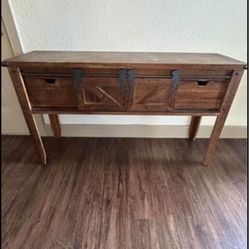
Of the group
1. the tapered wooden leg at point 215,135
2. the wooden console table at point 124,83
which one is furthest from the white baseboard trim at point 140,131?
the wooden console table at point 124,83

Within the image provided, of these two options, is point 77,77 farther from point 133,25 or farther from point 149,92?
point 133,25

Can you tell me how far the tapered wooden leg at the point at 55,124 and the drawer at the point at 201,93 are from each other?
40.2 inches

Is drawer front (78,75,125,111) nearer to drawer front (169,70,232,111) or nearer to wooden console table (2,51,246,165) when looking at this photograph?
wooden console table (2,51,246,165)

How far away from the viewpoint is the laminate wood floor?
1167mm

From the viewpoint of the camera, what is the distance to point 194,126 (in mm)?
1927

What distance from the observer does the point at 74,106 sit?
144 cm

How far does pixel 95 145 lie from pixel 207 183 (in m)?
0.94

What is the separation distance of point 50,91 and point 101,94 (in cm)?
32

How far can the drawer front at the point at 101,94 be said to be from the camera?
1338 millimetres

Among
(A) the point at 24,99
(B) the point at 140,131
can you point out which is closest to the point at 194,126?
(B) the point at 140,131

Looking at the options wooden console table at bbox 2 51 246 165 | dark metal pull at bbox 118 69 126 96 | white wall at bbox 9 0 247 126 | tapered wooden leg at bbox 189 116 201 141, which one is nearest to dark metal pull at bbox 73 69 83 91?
wooden console table at bbox 2 51 246 165

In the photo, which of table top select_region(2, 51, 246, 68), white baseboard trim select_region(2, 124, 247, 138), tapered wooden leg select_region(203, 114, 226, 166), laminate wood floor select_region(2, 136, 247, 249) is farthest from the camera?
white baseboard trim select_region(2, 124, 247, 138)

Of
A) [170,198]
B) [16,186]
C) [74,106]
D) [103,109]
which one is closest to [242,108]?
[170,198]

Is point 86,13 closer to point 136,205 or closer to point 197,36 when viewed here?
point 197,36
